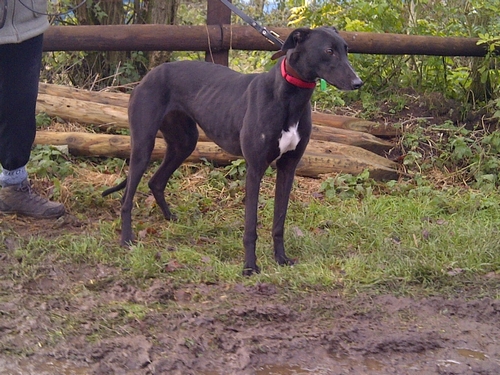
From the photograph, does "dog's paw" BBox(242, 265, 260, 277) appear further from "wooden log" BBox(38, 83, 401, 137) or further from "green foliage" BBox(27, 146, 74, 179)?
"wooden log" BBox(38, 83, 401, 137)

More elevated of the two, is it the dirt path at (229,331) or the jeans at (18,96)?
the jeans at (18,96)

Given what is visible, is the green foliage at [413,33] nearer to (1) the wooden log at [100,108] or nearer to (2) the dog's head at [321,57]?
(1) the wooden log at [100,108]

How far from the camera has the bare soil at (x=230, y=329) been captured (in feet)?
10.2

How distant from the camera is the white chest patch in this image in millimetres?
4219

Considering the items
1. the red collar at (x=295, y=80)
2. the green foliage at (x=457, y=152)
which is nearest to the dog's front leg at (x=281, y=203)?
the red collar at (x=295, y=80)

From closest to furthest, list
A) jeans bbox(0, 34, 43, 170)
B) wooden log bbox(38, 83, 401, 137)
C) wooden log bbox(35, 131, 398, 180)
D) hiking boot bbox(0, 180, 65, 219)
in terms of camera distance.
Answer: jeans bbox(0, 34, 43, 170) < hiking boot bbox(0, 180, 65, 219) < wooden log bbox(35, 131, 398, 180) < wooden log bbox(38, 83, 401, 137)

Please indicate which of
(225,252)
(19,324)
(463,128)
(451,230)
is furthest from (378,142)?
(19,324)

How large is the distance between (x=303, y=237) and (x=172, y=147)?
128cm

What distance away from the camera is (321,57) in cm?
405

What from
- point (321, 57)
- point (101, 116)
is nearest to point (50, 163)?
point (101, 116)

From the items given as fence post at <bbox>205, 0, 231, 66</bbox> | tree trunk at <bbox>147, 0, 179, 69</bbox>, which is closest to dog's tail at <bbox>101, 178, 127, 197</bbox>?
fence post at <bbox>205, 0, 231, 66</bbox>

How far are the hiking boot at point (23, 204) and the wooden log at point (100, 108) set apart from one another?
160 centimetres

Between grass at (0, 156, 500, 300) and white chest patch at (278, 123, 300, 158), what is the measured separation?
75cm

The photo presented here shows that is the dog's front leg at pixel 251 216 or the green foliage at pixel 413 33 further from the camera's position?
the green foliage at pixel 413 33
